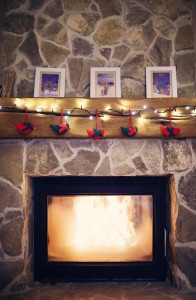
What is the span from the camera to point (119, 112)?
2439mm

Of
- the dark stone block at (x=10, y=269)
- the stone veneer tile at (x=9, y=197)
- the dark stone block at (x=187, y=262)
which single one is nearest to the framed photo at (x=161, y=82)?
the dark stone block at (x=187, y=262)

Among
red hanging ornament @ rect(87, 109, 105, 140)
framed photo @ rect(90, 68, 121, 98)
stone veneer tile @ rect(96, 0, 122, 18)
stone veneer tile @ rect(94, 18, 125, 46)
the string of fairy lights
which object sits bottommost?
red hanging ornament @ rect(87, 109, 105, 140)

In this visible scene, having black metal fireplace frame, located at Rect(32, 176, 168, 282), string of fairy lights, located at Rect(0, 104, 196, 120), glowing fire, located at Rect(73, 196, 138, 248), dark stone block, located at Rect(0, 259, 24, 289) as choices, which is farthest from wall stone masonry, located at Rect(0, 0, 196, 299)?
glowing fire, located at Rect(73, 196, 138, 248)

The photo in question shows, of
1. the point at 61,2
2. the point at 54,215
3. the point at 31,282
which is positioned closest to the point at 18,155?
the point at 54,215

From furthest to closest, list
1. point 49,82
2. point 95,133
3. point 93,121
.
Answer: point 49,82 → point 93,121 → point 95,133

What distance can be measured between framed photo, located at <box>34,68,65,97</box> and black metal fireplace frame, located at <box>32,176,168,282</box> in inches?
37.0

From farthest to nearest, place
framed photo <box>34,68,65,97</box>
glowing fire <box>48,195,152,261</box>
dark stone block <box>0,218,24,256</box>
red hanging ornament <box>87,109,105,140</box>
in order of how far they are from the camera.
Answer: glowing fire <box>48,195,152,261</box>
framed photo <box>34,68,65,97</box>
dark stone block <box>0,218,24,256</box>
red hanging ornament <box>87,109,105,140</box>

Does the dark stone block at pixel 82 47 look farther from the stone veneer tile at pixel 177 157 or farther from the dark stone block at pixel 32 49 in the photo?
the stone veneer tile at pixel 177 157

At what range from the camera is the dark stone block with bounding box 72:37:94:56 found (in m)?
2.68

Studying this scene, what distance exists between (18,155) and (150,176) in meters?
1.44

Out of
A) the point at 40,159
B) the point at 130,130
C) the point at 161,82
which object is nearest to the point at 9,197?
the point at 40,159

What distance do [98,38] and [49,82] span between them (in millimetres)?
745

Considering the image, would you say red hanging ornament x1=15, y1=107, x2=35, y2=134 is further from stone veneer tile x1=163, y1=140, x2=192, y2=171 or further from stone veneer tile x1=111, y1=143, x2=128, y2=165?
stone veneer tile x1=163, y1=140, x2=192, y2=171

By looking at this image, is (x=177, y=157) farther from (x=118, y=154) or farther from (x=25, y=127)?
(x=25, y=127)
